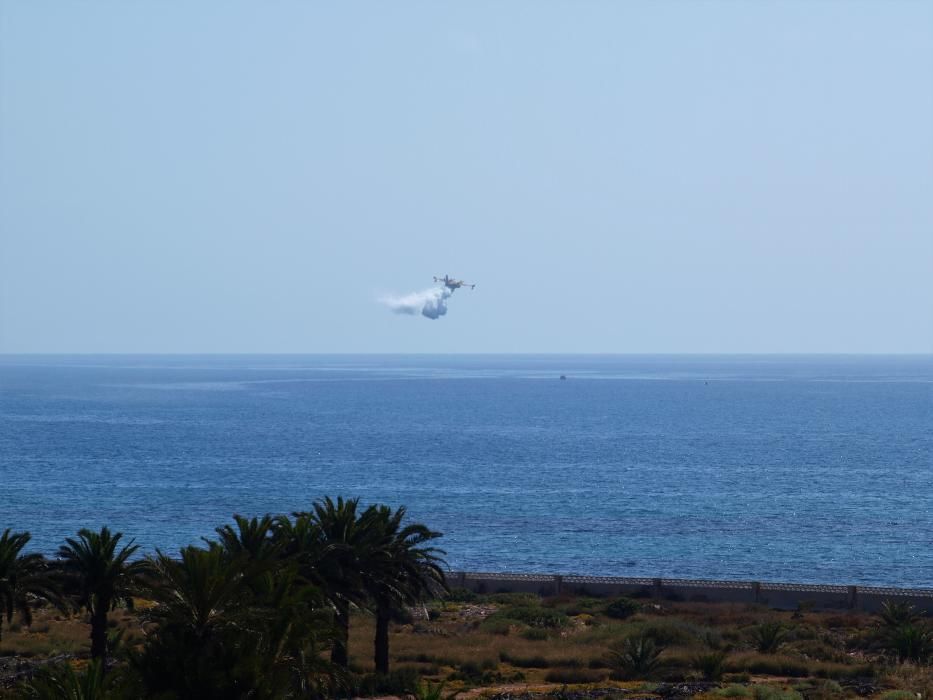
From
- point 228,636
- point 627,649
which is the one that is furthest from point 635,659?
point 228,636

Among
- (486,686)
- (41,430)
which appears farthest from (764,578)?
(41,430)

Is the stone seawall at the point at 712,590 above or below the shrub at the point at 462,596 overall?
above

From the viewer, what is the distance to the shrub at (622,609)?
4941cm

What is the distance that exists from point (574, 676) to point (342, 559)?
776cm

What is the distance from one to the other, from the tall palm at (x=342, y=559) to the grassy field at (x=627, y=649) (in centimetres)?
219

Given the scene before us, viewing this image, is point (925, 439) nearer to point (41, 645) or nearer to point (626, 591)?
point (626, 591)

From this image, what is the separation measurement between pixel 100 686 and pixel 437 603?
104ft

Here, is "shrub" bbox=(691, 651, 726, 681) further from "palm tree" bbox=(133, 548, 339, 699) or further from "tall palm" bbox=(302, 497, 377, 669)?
"palm tree" bbox=(133, 548, 339, 699)

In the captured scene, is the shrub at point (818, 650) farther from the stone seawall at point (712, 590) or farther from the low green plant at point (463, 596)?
the low green plant at point (463, 596)

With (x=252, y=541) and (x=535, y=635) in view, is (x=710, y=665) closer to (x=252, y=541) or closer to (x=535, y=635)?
(x=535, y=635)

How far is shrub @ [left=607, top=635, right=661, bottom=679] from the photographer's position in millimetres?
36531

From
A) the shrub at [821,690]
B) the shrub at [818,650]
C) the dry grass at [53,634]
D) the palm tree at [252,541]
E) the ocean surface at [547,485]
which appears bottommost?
the ocean surface at [547,485]

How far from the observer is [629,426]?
577 feet

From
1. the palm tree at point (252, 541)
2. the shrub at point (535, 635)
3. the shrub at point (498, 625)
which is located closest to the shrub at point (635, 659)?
the shrub at point (535, 635)
